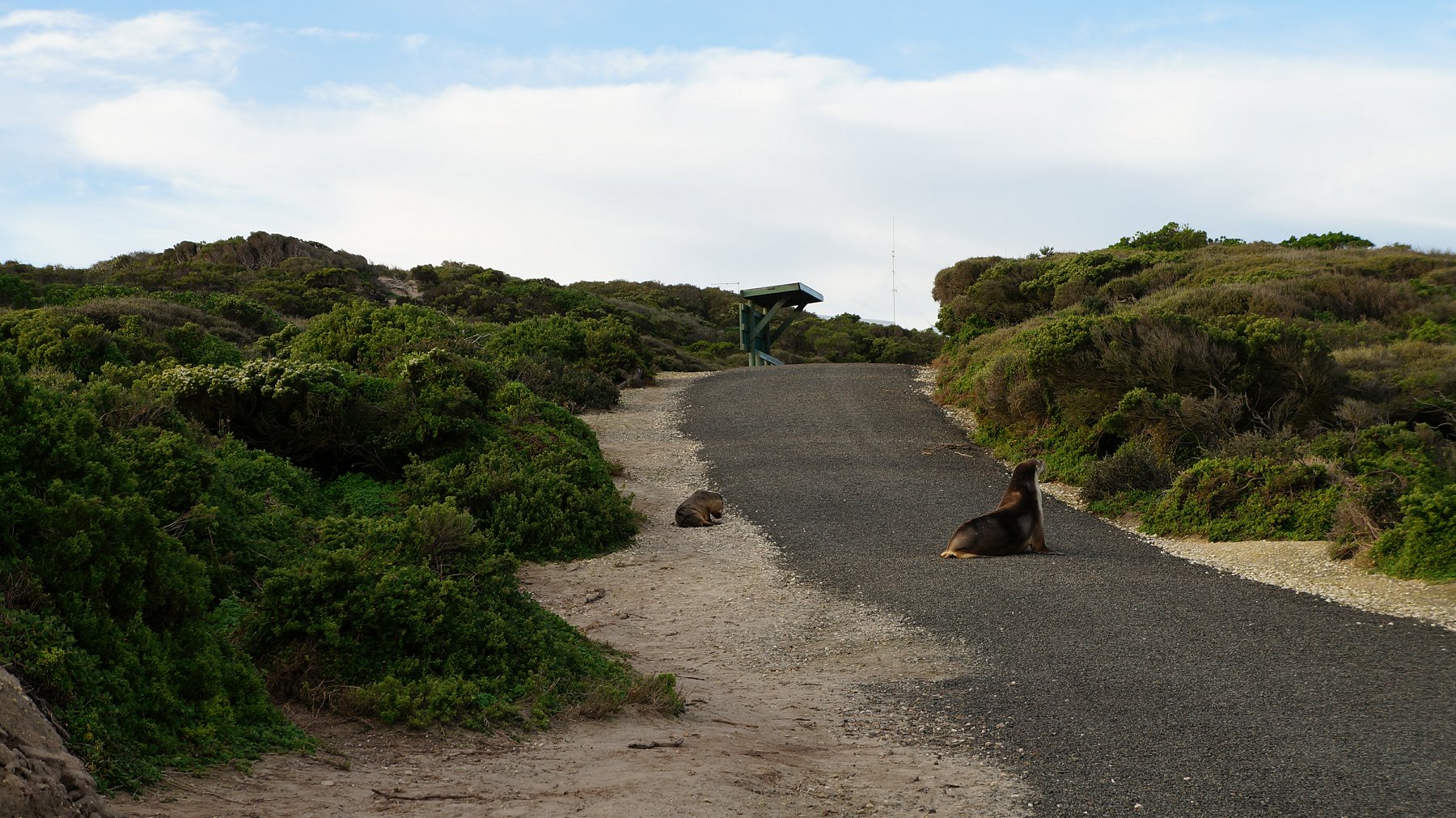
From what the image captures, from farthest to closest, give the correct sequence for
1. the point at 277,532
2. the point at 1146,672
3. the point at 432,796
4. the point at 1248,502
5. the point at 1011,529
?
the point at 1248,502
the point at 1011,529
the point at 277,532
the point at 1146,672
the point at 432,796

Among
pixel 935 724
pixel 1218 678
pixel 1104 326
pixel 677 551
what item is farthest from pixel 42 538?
pixel 1104 326

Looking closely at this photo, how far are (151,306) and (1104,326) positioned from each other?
16.1m

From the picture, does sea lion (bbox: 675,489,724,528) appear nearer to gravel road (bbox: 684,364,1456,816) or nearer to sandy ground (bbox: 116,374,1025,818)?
gravel road (bbox: 684,364,1456,816)

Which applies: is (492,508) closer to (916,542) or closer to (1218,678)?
(916,542)

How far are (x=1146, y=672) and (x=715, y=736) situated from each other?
2.94 m

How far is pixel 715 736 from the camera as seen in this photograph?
5.56m

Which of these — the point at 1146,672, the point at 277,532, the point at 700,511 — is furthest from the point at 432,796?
the point at 700,511

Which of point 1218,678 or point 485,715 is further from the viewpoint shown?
point 1218,678

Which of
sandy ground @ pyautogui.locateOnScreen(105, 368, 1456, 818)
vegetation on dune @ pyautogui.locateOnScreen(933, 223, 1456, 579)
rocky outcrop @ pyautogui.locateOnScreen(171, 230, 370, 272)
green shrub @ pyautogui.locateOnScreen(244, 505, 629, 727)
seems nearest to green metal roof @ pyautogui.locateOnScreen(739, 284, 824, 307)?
vegetation on dune @ pyautogui.locateOnScreen(933, 223, 1456, 579)

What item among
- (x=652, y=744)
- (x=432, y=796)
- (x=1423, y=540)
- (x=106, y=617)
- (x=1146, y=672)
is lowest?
(x=1146, y=672)

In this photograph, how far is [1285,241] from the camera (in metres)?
32.5

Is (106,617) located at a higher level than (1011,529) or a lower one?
higher

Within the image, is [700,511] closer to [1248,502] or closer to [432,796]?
[1248,502]

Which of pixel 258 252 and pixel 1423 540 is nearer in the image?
pixel 1423 540
